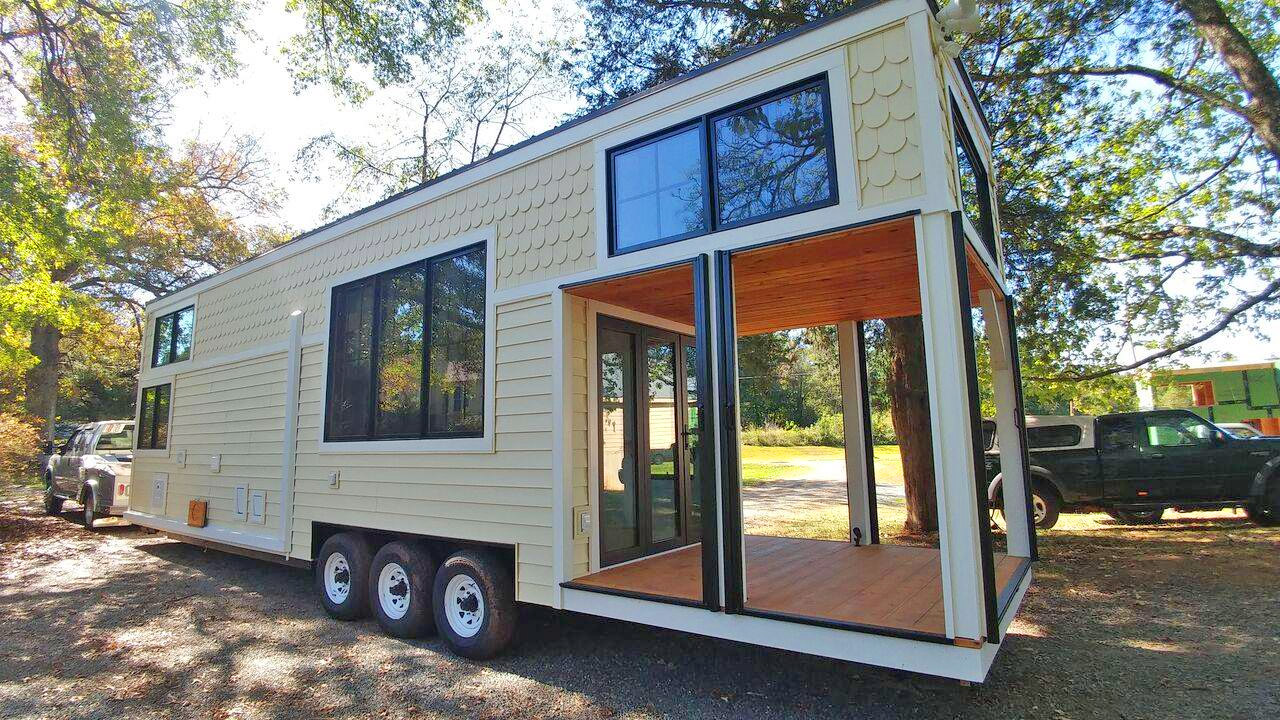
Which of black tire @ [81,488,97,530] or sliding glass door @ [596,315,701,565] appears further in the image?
black tire @ [81,488,97,530]

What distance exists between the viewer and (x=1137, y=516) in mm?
8766

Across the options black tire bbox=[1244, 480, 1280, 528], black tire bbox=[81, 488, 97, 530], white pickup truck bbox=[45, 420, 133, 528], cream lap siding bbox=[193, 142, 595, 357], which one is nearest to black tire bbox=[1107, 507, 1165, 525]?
black tire bbox=[1244, 480, 1280, 528]

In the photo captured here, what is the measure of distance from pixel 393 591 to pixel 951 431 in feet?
14.1

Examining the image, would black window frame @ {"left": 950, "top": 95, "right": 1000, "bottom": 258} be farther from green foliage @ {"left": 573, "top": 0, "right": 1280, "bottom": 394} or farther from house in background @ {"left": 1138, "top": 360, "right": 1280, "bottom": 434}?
house in background @ {"left": 1138, "top": 360, "right": 1280, "bottom": 434}

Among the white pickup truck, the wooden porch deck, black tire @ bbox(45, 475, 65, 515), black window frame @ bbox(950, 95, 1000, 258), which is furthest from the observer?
black tire @ bbox(45, 475, 65, 515)

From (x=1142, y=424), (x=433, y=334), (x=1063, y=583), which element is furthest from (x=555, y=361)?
(x=1142, y=424)

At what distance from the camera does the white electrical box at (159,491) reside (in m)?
7.96

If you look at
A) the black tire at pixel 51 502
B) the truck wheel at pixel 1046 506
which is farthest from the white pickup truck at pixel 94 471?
the truck wheel at pixel 1046 506

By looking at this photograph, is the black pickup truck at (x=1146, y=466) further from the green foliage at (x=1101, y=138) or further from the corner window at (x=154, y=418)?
the corner window at (x=154, y=418)

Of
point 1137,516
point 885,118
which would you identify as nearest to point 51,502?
point 885,118

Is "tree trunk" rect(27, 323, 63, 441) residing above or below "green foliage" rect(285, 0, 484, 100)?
below

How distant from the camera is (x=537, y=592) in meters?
4.00

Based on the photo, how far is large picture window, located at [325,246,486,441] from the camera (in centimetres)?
474

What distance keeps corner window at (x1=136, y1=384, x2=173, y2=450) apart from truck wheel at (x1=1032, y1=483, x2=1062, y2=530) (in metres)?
11.9
